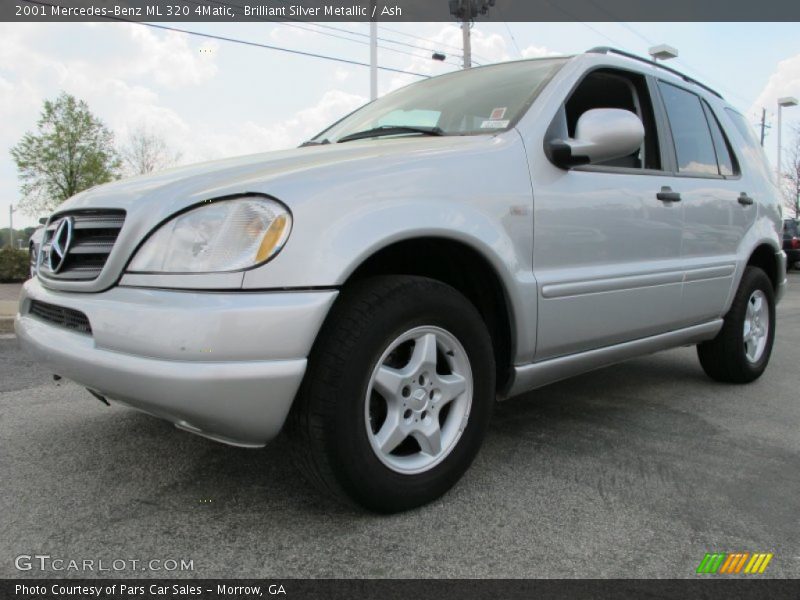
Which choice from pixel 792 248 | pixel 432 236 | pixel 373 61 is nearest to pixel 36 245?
pixel 432 236

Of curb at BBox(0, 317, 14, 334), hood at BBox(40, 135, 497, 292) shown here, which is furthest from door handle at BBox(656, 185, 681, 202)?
curb at BBox(0, 317, 14, 334)

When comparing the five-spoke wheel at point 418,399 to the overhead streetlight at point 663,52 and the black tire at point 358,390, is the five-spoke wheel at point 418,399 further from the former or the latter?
the overhead streetlight at point 663,52

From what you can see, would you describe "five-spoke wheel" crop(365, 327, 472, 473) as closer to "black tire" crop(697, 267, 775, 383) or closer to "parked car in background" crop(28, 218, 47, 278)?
"parked car in background" crop(28, 218, 47, 278)

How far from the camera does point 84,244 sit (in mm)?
2092

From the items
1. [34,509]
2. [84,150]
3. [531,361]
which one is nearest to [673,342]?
[531,361]

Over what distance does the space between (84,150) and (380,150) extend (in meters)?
30.8

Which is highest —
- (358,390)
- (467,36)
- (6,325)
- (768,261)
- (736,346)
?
(467,36)

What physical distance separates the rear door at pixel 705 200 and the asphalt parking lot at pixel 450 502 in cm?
69

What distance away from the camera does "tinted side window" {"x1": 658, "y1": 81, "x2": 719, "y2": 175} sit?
347 cm

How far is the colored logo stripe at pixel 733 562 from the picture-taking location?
182cm

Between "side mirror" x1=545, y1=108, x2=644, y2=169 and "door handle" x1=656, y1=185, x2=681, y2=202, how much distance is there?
58 cm

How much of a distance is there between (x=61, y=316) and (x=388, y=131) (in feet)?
4.95

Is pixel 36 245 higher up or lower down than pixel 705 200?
lower down
